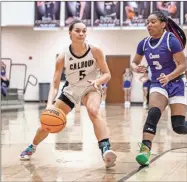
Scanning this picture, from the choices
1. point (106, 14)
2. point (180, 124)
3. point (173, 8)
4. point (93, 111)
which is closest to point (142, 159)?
point (180, 124)

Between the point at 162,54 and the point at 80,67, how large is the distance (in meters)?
1.12

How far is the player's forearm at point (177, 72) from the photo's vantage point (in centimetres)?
639

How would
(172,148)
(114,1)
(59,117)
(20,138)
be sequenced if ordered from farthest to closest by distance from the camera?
(114,1)
(20,138)
(172,148)
(59,117)

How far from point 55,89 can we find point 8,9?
70.1ft

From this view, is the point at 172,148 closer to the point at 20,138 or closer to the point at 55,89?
the point at 55,89

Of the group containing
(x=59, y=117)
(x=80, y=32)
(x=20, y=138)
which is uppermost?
(x=80, y=32)

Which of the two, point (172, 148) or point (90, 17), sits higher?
point (90, 17)

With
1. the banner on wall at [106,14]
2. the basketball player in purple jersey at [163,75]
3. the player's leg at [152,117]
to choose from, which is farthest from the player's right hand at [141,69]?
the banner on wall at [106,14]

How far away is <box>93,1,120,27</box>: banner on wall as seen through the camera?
25219 millimetres

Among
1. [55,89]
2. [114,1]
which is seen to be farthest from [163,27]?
[114,1]

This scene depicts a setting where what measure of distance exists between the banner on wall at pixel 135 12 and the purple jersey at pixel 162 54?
18.4 metres

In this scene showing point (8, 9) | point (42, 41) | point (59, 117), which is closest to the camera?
point (59, 117)

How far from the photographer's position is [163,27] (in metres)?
6.71

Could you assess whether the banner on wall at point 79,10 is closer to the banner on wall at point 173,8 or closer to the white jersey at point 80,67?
the banner on wall at point 173,8
